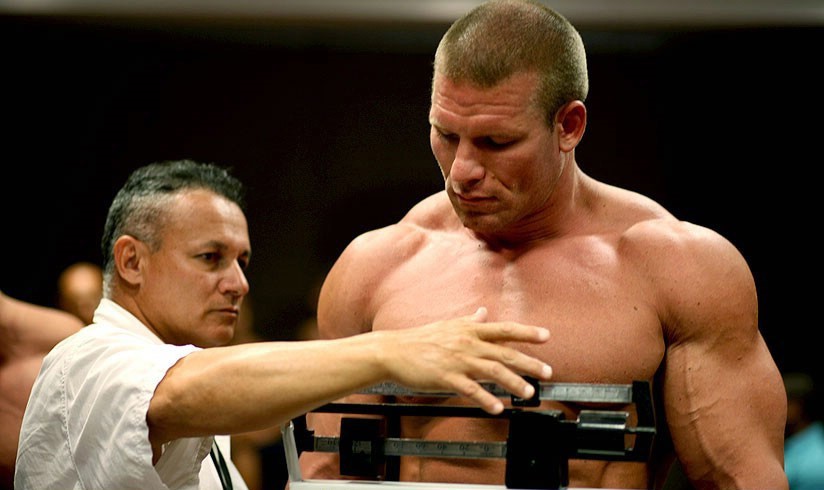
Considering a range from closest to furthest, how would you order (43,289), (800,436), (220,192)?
(220,192), (800,436), (43,289)

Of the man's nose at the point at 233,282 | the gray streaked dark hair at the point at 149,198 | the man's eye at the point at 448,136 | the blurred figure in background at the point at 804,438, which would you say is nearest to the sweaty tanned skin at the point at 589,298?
the man's eye at the point at 448,136

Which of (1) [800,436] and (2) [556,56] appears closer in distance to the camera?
(2) [556,56]

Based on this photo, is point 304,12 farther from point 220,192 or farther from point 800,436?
point 800,436

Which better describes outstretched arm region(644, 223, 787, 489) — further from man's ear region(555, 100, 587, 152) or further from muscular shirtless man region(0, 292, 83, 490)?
muscular shirtless man region(0, 292, 83, 490)

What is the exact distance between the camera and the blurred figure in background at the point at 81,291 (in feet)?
12.6

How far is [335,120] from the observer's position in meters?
4.29

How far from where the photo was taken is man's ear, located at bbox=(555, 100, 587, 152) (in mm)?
1704

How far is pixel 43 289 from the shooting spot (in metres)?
4.34

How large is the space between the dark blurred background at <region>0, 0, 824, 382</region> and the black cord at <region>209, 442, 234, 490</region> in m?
2.24

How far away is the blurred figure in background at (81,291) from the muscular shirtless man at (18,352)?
3.68 ft

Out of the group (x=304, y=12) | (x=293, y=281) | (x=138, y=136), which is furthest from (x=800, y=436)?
(x=138, y=136)

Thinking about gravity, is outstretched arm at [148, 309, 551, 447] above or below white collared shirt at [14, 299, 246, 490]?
above

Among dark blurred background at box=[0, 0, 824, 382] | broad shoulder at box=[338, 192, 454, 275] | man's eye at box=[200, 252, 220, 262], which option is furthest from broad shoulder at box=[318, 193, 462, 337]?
dark blurred background at box=[0, 0, 824, 382]

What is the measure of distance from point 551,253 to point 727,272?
292mm
